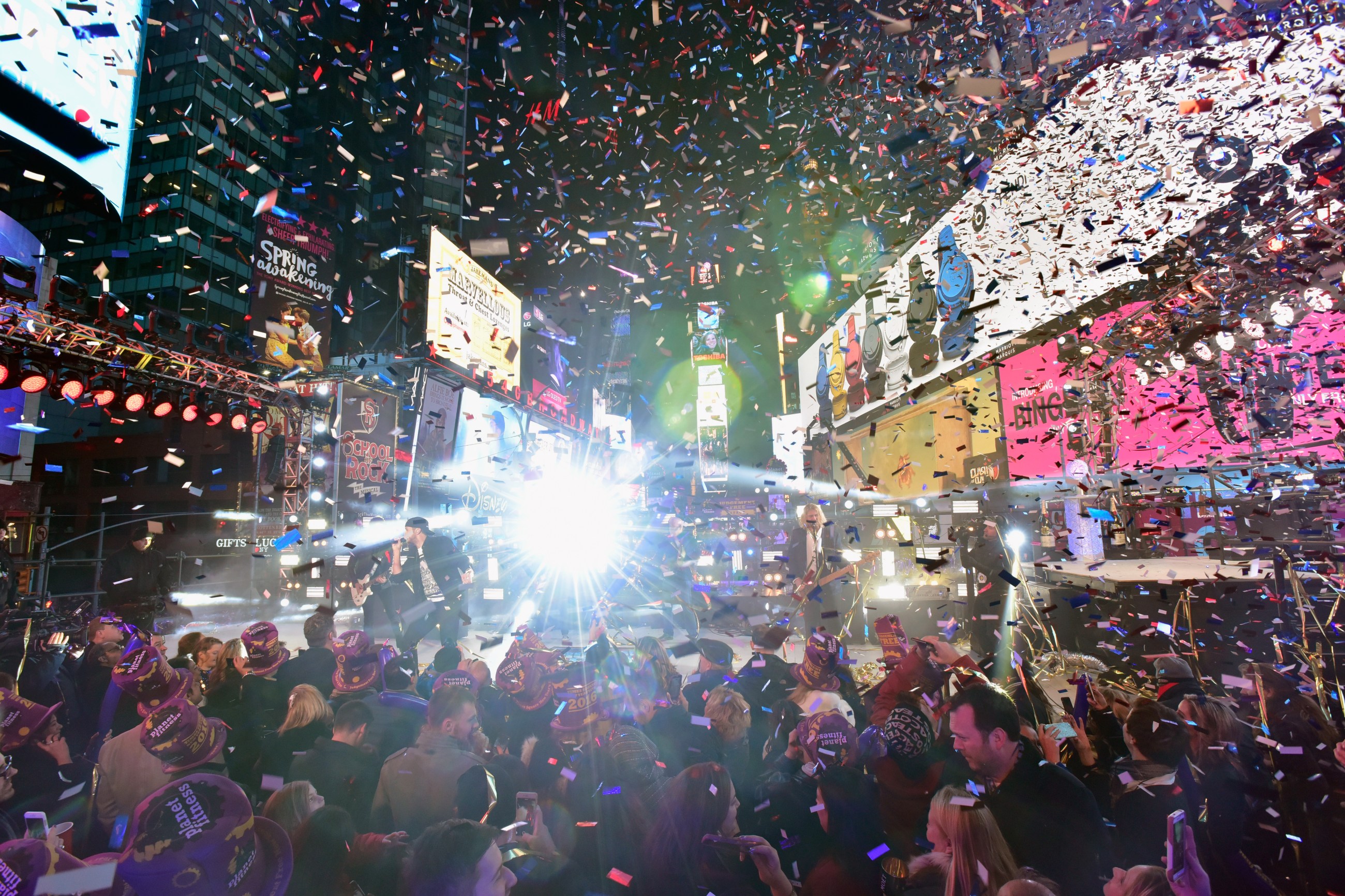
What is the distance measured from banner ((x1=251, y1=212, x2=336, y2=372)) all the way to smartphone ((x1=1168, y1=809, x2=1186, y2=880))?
1770 cm

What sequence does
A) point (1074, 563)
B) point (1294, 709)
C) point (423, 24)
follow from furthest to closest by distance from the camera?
point (423, 24) → point (1074, 563) → point (1294, 709)

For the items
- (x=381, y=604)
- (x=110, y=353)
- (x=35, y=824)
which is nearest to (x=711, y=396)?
(x=381, y=604)

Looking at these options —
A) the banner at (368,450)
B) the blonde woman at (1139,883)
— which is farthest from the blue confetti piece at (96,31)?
the blonde woman at (1139,883)

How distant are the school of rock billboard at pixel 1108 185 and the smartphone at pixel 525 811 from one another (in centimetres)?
1199

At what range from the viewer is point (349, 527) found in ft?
44.6

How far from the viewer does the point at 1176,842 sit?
2.52 m

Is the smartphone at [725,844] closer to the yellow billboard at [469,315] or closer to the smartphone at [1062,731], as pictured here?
the smartphone at [1062,731]

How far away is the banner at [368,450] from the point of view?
13.5 m

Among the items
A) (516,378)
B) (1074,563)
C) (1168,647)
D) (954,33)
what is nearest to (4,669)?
Result: (1168,647)

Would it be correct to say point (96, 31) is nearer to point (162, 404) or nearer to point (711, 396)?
point (162, 404)

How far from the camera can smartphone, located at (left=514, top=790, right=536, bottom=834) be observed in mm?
2893

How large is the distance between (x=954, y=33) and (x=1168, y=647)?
9624mm

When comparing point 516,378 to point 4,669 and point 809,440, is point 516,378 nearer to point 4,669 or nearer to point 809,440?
point 809,440

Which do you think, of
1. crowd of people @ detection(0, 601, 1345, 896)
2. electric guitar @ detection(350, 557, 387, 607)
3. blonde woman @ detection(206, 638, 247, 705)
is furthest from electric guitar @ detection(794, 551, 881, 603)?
blonde woman @ detection(206, 638, 247, 705)
